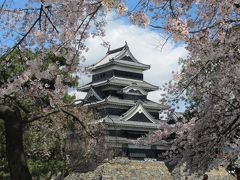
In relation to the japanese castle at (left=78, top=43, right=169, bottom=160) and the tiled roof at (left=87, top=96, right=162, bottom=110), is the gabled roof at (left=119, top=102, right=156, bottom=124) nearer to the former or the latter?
the japanese castle at (left=78, top=43, right=169, bottom=160)

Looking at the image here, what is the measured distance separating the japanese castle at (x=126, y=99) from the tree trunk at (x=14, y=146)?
31163 millimetres

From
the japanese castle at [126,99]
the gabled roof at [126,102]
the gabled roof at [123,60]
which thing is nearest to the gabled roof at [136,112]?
the japanese castle at [126,99]

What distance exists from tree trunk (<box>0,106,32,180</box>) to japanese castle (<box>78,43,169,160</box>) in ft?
102

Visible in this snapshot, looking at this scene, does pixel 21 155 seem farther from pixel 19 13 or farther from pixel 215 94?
pixel 215 94

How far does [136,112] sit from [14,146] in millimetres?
33937

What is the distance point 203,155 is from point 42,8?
6.51 m

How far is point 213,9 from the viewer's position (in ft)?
21.0

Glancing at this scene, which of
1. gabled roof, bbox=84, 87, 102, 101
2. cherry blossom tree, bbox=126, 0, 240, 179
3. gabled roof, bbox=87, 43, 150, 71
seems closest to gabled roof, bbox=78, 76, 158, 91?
gabled roof, bbox=84, 87, 102, 101

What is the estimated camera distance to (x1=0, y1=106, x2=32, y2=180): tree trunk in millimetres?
5449

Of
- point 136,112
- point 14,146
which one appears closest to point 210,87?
point 14,146

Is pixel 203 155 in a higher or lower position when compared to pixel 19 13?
lower

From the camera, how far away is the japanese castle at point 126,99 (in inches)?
1505

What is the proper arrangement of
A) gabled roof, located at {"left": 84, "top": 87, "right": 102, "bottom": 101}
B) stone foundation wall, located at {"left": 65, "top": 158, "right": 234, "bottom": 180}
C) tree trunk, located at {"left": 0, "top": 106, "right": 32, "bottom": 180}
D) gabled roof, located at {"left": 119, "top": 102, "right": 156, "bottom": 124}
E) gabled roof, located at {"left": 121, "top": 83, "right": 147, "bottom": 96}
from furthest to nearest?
1. gabled roof, located at {"left": 84, "top": 87, "right": 102, "bottom": 101}
2. gabled roof, located at {"left": 121, "top": 83, "right": 147, "bottom": 96}
3. gabled roof, located at {"left": 119, "top": 102, "right": 156, "bottom": 124}
4. stone foundation wall, located at {"left": 65, "top": 158, "right": 234, "bottom": 180}
5. tree trunk, located at {"left": 0, "top": 106, "right": 32, "bottom": 180}

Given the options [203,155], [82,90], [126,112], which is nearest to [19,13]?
[203,155]
